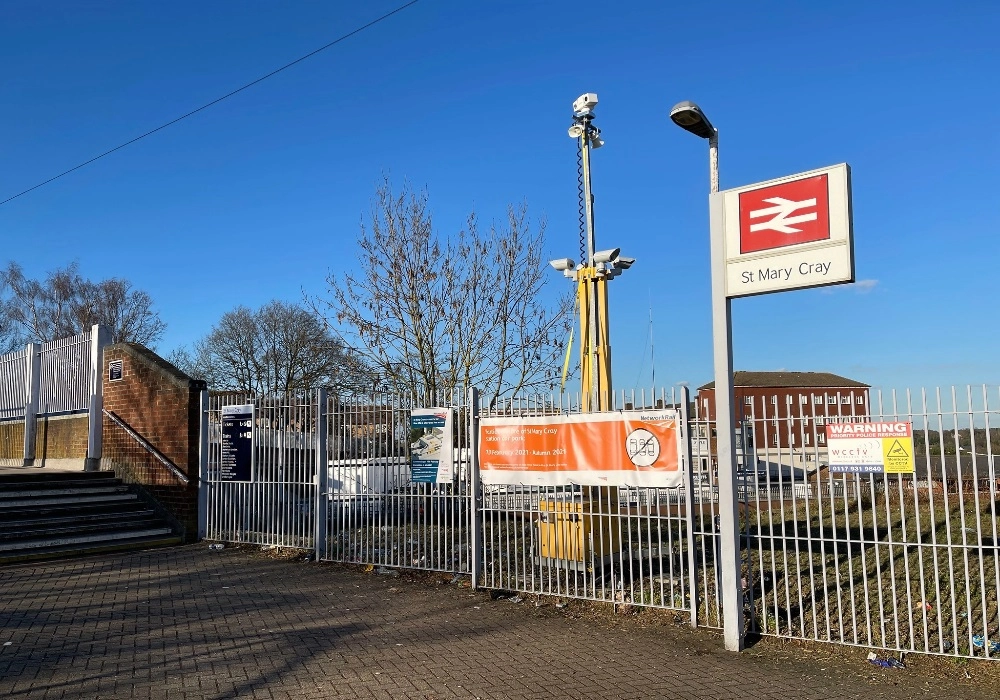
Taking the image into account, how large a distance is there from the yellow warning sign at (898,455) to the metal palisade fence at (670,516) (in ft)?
0.20

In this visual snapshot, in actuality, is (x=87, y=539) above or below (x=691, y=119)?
below

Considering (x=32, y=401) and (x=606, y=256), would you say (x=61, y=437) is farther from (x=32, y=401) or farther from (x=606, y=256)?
(x=606, y=256)

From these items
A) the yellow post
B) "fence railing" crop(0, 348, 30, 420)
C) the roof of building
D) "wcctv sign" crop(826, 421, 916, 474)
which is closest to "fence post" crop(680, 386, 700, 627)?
"wcctv sign" crop(826, 421, 916, 474)

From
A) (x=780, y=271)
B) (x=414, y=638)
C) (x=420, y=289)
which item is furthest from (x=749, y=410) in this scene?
(x=420, y=289)

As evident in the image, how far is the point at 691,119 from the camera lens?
271 inches

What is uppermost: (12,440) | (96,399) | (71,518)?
(96,399)

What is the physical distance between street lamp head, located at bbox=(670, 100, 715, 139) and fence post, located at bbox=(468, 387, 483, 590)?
13.6ft

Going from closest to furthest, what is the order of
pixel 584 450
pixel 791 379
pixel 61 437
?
1. pixel 584 450
2. pixel 61 437
3. pixel 791 379

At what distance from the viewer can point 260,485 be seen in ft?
41.2

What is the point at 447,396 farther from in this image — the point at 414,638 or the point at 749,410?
the point at 749,410

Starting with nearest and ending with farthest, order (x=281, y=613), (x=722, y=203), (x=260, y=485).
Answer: (x=722, y=203), (x=281, y=613), (x=260, y=485)

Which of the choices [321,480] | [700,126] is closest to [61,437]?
[321,480]

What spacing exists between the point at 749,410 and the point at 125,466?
12379mm

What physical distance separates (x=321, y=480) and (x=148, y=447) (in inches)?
191
